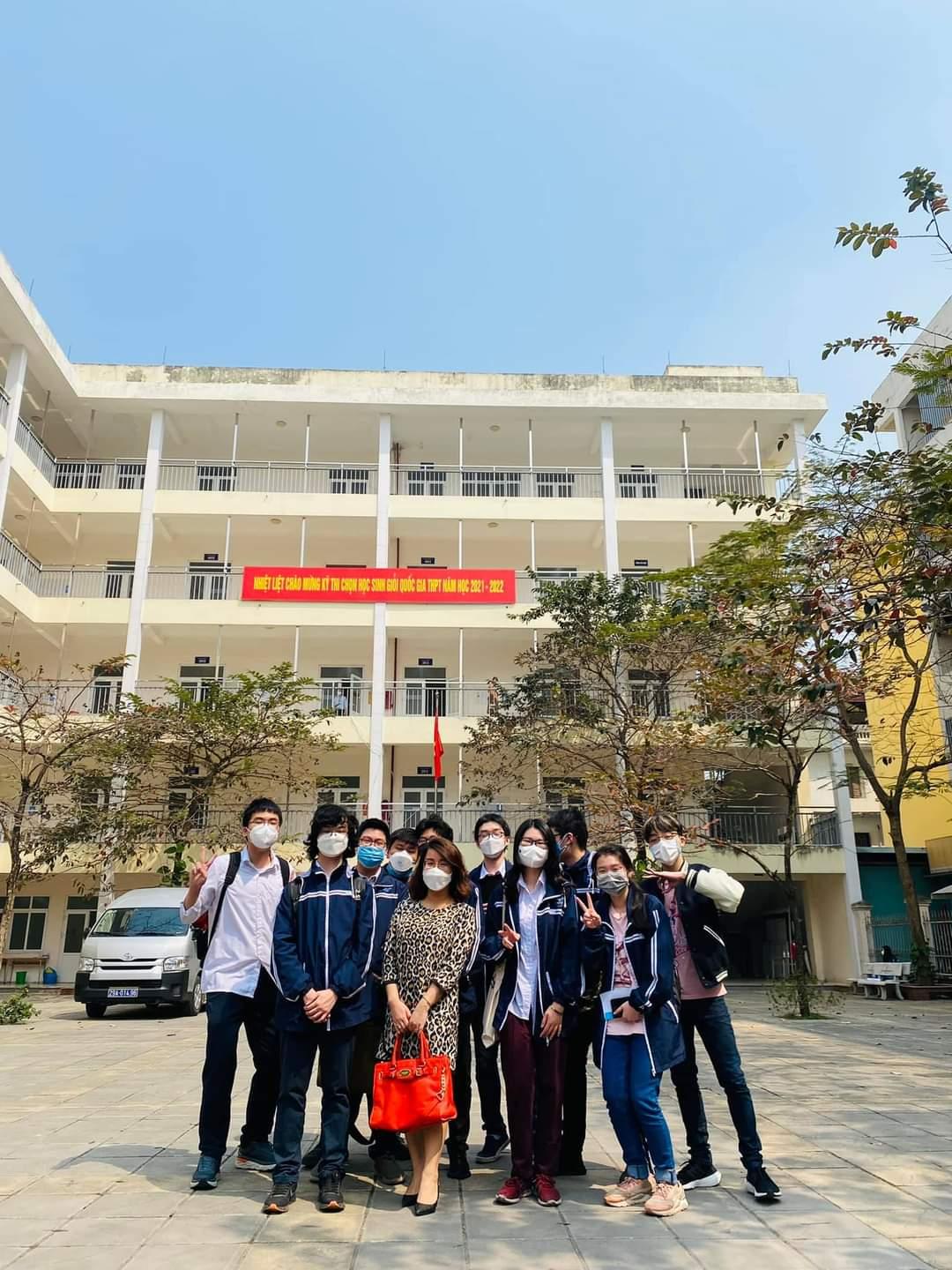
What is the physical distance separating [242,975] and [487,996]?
3.64 feet

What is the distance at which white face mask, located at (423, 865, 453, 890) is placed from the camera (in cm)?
419

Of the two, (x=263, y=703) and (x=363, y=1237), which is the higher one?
(x=263, y=703)

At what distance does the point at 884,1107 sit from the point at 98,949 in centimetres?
990

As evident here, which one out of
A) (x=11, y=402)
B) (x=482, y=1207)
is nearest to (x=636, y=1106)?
(x=482, y=1207)

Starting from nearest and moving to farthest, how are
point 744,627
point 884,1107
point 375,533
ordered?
point 884,1107, point 744,627, point 375,533

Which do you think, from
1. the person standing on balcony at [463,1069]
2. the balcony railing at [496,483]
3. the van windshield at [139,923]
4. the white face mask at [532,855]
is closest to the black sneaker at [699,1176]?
the person standing on balcony at [463,1069]

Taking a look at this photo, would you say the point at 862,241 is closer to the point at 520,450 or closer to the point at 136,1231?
the point at 136,1231

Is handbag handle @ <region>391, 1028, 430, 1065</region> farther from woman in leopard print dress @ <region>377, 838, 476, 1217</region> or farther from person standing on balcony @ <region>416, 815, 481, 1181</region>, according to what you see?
person standing on balcony @ <region>416, 815, 481, 1181</region>

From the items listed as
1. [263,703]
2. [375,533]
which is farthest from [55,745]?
[375,533]

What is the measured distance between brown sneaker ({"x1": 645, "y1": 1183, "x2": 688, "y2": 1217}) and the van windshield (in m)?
10.2

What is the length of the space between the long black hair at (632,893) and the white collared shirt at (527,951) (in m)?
0.30

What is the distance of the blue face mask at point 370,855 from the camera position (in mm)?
4711

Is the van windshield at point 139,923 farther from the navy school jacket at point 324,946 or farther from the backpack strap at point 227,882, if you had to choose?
the navy school jacket at point 324,946

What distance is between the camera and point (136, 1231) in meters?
3.57
